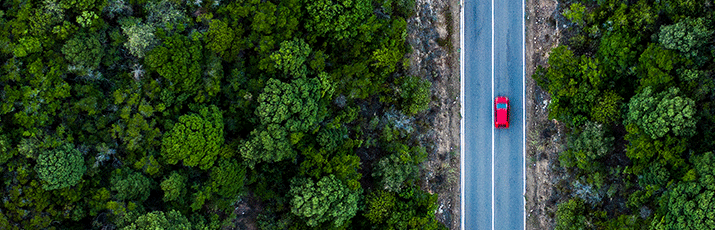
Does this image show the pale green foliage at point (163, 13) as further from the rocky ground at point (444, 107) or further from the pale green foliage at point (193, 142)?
the rocky ground at point (444, 107)

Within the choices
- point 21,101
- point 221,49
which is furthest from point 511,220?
point 21,101

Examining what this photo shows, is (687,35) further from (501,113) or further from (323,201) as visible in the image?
(323,201)

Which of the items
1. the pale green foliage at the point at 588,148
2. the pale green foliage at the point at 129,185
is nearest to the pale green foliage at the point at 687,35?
the pale green foliage at the point at 588,148

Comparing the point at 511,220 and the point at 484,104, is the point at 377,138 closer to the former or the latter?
the point at 484,104

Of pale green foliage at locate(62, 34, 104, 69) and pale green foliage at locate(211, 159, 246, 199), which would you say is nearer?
pale green foliage at locate(62, 34, 104, 69)

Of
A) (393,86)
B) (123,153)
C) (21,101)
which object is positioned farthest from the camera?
(393,86)

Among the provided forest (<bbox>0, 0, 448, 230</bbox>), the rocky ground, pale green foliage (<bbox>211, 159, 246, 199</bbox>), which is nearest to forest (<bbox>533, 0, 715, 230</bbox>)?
forest (<bbox>0, 0, 448, 230</bbox>)

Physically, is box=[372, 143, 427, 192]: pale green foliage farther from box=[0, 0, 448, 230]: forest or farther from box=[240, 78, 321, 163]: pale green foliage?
box=[240, 78, 321, 163]: pale green foliage
